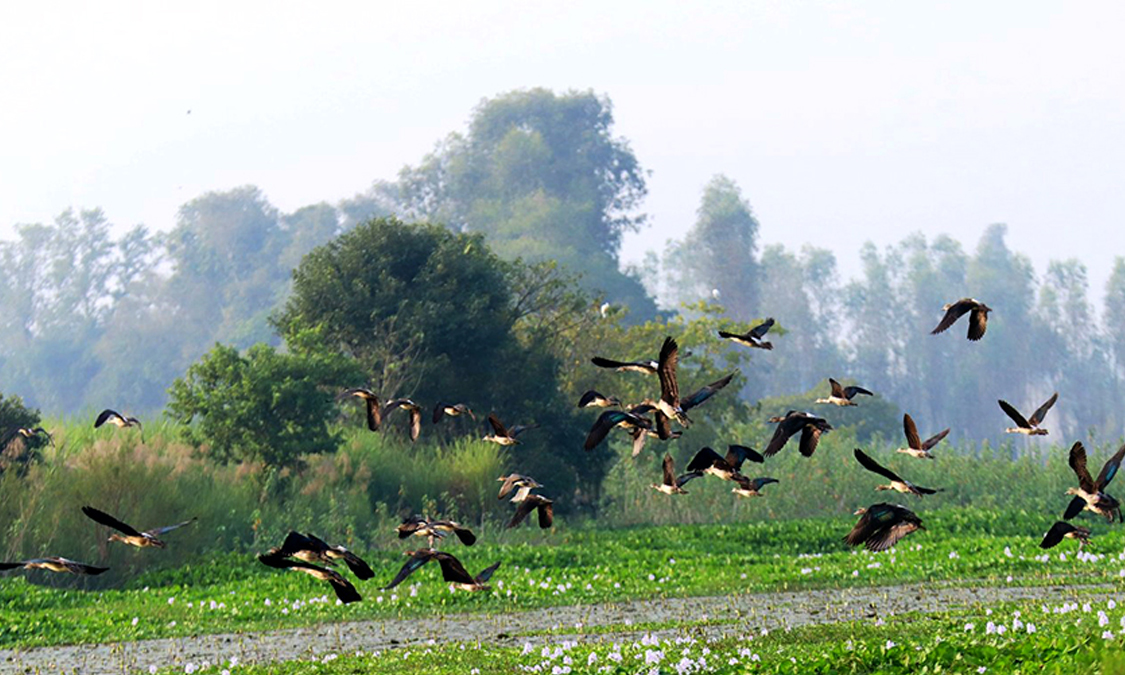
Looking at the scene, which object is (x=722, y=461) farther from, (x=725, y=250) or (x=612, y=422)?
(x=725, y=250)

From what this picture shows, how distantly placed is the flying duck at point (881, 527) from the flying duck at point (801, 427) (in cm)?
156

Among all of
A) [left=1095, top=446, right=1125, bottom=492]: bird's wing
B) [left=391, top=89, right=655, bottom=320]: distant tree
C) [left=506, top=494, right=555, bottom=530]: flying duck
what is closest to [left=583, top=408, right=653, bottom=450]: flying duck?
[left=506, top=494, right=555, bottom=530]: flying duck

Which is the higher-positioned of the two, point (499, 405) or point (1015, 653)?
point (499, 405)

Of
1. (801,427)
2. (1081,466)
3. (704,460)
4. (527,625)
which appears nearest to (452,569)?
(704,460)

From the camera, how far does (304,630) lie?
15836 millimetres

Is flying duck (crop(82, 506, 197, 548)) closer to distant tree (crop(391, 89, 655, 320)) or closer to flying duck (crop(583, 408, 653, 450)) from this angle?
flying duck (crop(583, 408, 653, 450))

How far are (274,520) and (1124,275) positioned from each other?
98947mm

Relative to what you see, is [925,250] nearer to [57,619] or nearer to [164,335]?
[164,335]

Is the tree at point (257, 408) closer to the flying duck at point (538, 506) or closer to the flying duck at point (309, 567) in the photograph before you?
the flying duck at point (538, 506)

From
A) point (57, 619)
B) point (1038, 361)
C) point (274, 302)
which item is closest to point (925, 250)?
point (1038, 361)

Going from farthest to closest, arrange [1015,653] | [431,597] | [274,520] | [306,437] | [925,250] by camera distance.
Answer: [925,250] < [306,437] < [274,520] < [431,597] < [1015,653]

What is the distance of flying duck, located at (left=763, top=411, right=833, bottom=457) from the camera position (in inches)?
476

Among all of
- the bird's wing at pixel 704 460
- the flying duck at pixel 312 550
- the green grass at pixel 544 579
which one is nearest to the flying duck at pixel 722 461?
the bird's wing at pixel 704 460

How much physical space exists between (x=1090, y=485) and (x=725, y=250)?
94.9 metres
